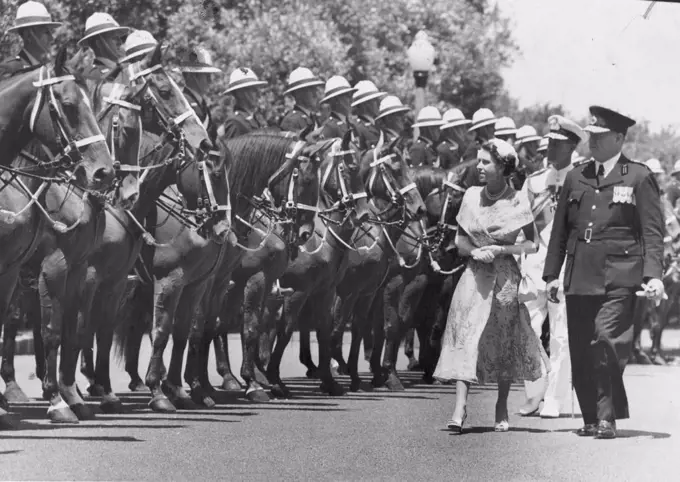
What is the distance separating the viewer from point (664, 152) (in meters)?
80.8

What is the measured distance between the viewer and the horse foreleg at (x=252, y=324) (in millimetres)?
18344

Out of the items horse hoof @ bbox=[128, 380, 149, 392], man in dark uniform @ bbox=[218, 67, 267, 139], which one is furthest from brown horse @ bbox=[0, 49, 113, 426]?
horse hoof @ bbox=[128, 380, 149, 392]

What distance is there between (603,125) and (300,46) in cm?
1745

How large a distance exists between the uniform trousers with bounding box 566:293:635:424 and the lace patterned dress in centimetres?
71

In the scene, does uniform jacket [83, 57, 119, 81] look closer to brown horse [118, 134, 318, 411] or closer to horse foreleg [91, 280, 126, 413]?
brown horse [118, 134, 318, 411]

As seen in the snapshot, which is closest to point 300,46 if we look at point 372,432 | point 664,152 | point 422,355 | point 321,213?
point 422,355

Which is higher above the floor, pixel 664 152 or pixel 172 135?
pixel 664 152

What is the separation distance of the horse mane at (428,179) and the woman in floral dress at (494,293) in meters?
6.91

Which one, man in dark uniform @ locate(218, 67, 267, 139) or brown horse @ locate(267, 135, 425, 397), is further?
brown horse @ locate(267, 135, 425, 397)

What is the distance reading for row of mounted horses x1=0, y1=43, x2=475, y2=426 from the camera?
1406 centimetres

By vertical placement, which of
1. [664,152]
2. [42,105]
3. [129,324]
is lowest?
[129,324]

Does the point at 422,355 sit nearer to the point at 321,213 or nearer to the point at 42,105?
the point at 321,213

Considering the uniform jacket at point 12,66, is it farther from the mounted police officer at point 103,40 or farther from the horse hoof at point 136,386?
the horse hoof at point 136,386

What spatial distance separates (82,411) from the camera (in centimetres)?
1551
